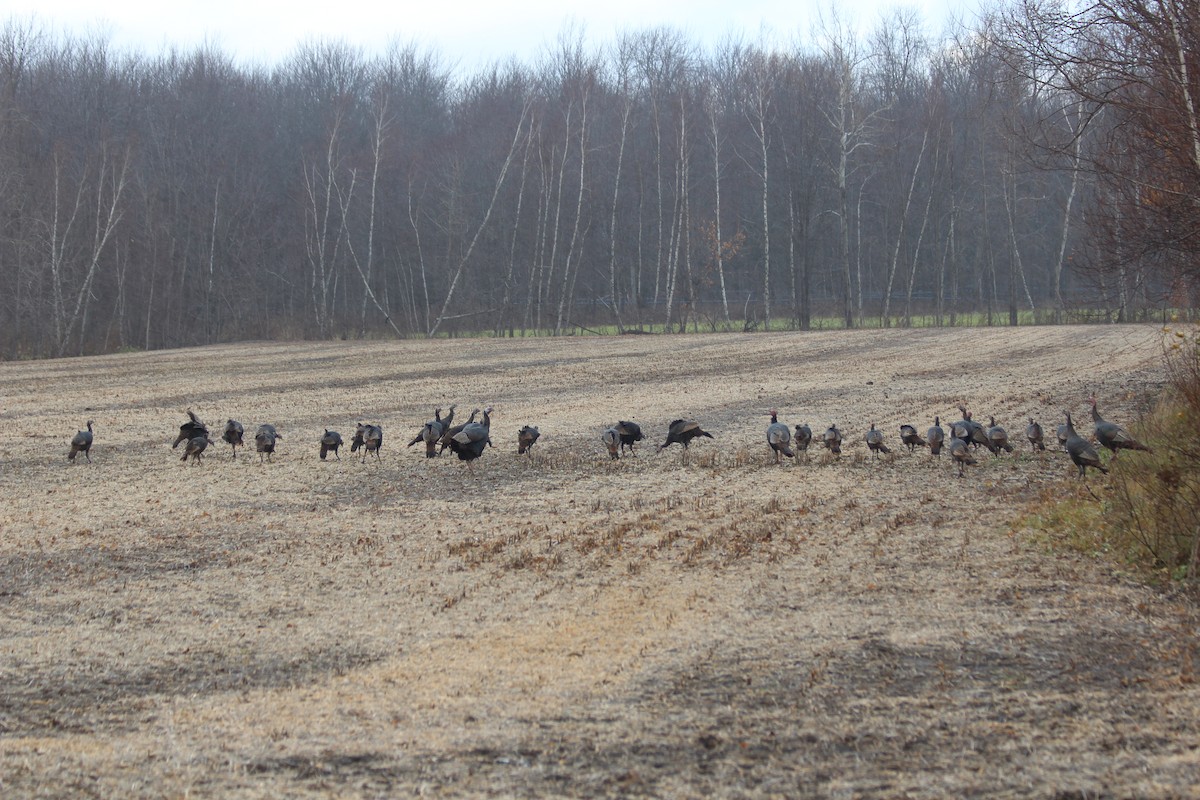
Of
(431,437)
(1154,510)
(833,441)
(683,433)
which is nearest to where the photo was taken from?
(1154,510)

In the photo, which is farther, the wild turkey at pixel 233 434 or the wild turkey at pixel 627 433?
the wild turkey at pixel 233 434

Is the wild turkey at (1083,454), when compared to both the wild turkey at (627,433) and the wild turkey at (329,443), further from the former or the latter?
the wild turkey at (329,443)

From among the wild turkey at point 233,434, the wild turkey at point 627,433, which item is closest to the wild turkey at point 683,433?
the wild turkey at point 627,433

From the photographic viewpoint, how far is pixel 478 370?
3288cm

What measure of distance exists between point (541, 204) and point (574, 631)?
174 ft

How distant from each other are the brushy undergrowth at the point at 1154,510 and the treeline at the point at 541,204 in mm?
42782

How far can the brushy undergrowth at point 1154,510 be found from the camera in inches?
332

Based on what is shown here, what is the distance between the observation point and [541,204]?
59.5m

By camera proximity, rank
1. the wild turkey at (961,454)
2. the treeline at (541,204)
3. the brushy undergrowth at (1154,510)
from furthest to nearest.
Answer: the treeline at (541,204) → the wild turkey at (961,454) → the brushy undergrowth at (1154,510)

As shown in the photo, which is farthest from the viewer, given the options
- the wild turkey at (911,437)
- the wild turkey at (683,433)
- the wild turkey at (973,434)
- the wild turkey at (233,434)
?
the wild turkey at (233,434)

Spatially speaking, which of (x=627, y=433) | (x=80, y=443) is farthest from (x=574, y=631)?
(x=80, y=443)

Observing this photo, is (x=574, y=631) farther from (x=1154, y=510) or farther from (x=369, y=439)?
(x=369, y=439)

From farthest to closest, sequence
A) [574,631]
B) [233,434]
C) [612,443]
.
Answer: [233,434], [612,443], [574,631]

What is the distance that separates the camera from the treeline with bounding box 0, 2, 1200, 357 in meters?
55.6
